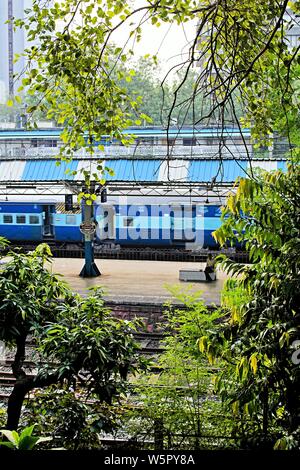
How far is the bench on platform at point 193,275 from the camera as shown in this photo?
448 inches

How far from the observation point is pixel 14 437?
243cm

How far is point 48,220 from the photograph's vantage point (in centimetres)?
1552

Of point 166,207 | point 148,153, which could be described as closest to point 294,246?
Result: point 148,153

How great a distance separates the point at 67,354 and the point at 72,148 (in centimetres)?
99

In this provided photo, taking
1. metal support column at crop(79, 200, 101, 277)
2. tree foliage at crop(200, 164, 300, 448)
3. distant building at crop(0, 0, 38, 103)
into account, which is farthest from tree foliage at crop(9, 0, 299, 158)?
distant building at crop(0, 0, 38, 103)

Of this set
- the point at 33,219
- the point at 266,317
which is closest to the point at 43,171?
the point at 33,219

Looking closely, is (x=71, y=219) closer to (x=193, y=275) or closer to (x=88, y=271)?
(x=88, y=271)

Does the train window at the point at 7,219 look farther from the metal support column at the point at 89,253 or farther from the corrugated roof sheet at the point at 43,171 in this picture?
the metal support column at the point at 89,253

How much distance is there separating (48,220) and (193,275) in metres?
5.32

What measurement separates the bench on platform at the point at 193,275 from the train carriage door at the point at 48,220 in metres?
4.95

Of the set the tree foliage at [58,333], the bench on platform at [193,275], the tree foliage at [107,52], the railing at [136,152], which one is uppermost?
the tree foliage at [107,52]

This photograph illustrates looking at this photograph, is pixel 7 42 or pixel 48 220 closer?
pixel 48 220

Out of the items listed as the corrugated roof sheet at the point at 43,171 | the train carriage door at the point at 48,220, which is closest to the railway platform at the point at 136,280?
the train carriage door at the point at 48,220

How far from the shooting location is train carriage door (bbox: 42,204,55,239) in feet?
50.5
